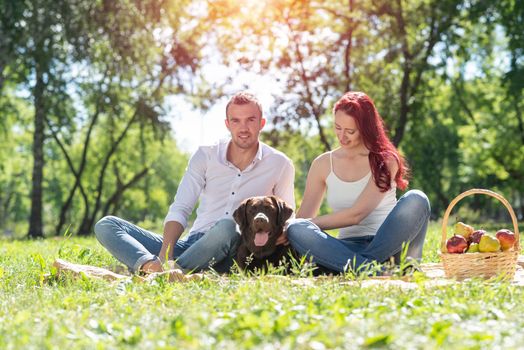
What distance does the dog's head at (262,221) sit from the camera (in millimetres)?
6168

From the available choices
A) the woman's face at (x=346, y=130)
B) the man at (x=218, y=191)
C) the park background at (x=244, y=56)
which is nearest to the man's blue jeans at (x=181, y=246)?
the man at (x=218, y=191)

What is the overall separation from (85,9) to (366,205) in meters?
16.8

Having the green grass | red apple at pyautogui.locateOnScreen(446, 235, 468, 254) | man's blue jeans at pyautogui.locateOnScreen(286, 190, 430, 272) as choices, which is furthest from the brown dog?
red apple at pyautogui.locateOnScreen(446, 235, 468, 254)

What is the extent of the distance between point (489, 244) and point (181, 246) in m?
2.92

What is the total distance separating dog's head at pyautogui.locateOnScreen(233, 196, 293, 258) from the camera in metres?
6.17

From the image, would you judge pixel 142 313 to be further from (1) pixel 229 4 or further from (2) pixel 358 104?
(1) pixel 229 4

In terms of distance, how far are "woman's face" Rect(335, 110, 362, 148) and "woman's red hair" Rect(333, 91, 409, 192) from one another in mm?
34

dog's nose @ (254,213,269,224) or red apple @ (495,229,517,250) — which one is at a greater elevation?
dog's nose @ (254,213,269,224)

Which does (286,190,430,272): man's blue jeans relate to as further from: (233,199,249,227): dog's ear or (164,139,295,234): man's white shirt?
(164,139,295,234): man's white shirt

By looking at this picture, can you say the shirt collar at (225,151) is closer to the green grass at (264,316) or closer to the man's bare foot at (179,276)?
the man's bare foot at (179,276)

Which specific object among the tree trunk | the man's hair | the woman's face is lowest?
the tree trunk

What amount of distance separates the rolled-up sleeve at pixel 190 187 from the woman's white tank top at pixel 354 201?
1284 mm

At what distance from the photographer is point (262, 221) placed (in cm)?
603

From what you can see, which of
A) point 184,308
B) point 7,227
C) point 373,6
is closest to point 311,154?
point 373,6
